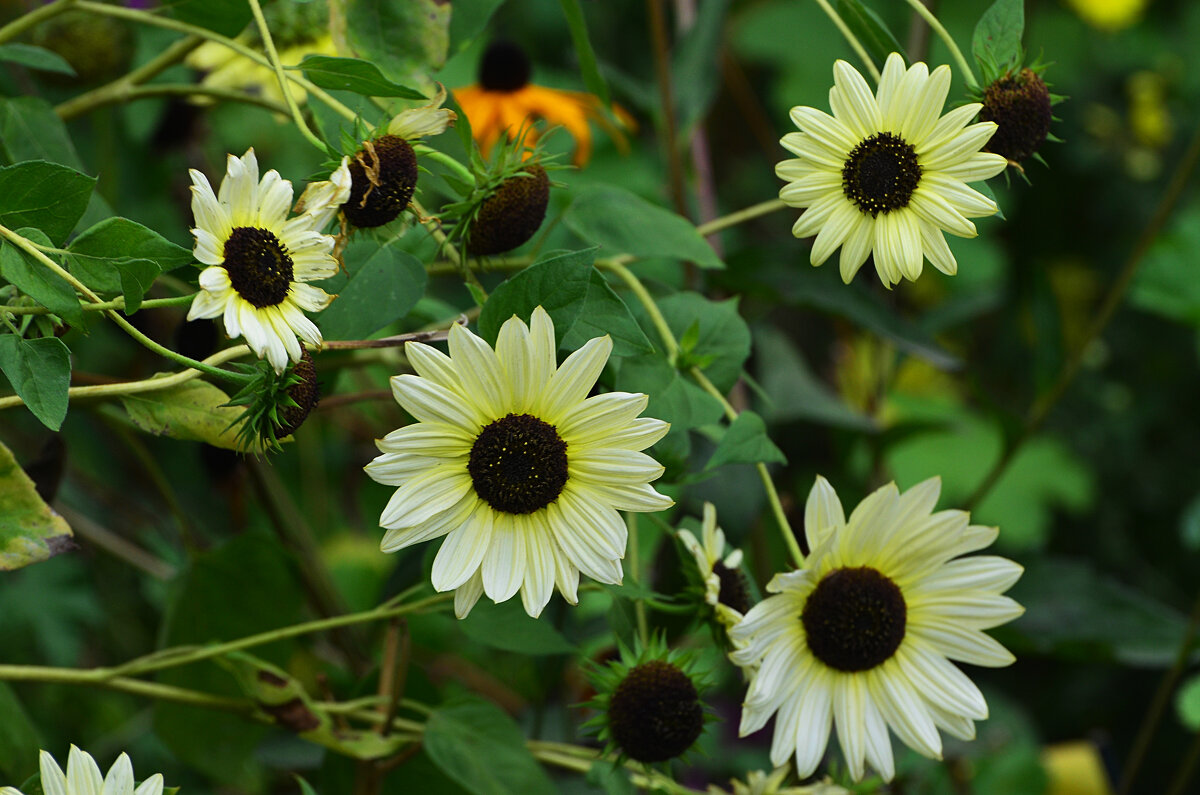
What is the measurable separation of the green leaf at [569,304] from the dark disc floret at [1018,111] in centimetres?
14

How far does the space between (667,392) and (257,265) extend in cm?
13

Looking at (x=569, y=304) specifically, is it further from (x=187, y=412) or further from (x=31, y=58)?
(x=31, y=58)

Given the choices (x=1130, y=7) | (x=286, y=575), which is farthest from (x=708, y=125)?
(x=286, y=575)

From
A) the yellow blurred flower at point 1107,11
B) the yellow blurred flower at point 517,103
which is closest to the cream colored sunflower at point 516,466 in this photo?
the yellow blurred flower at point 517,103

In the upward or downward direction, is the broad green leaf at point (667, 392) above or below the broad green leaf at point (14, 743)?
above

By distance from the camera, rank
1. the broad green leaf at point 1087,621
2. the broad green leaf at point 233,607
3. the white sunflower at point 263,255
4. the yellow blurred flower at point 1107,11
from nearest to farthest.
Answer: the white sunflower at point 263,255 → the broad green leaf at point 233,607 → the broad green leaf at point 1087,621 → the yellow blurred flower at point 1107,11

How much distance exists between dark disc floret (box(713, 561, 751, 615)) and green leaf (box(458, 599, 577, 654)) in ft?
0.19

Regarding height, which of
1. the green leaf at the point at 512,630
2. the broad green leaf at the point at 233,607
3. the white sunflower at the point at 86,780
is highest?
the green leaf at the point at 512,630

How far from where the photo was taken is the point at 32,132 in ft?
1.30

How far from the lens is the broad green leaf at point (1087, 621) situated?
590 millimetres

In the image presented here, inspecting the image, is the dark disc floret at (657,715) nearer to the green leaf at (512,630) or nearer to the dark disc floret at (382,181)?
the green leaf at (512,630)

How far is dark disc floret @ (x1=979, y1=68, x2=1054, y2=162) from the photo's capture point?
333mm

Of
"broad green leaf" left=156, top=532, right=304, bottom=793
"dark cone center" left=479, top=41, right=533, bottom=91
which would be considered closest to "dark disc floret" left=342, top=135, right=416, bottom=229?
"broad green leaf" left=156, top=532, right=304, bottom=793

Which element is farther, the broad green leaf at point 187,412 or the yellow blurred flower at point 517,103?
the yellow blurred flower at point 517,103
